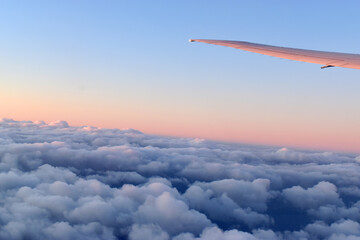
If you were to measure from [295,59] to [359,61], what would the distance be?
2267mm

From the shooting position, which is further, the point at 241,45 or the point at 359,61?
the point at 241,45

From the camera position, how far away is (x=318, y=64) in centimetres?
1098

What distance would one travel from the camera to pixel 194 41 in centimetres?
1229

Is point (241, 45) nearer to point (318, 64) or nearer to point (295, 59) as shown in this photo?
point (295, 59)

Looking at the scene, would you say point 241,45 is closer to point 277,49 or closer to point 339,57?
point 277,49

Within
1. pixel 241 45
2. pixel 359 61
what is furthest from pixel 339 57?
pixel 241 45

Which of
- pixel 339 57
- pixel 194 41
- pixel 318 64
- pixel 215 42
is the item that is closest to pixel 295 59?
pixel 318 64

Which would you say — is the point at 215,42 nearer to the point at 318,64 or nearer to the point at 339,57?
the point at 318,64

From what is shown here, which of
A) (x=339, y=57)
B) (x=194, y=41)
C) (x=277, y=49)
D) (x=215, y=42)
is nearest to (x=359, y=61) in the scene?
(x=339, y=57)

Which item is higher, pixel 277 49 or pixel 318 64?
pixel 277 49

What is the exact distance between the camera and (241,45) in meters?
12.0

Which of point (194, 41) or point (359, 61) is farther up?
point (194, 41)

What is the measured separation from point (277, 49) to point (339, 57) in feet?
8.09

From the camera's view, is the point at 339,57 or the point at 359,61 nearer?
the point at 359,61
